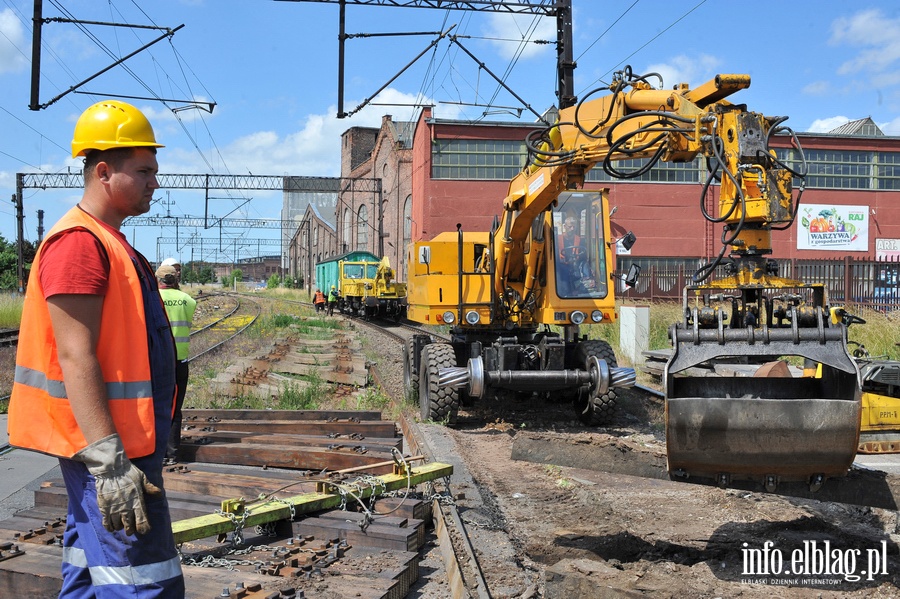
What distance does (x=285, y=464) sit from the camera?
6480 mm

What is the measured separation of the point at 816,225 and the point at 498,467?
31474 millimetres

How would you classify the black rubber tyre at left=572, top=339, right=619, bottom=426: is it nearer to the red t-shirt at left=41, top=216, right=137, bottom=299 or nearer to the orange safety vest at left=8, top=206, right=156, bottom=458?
the orange safety vest at left=8, top=206, right=156, bottom=458

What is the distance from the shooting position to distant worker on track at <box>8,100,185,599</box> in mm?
2529

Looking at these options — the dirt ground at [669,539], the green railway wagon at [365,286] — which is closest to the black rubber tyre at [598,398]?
the dirt ground at [669,539]

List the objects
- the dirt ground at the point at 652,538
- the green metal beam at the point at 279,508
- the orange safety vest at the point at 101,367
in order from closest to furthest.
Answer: the orange safety vest at the point at 101,367 < the green metal beam at the point at 279,508 < the dirt ground at the point at 652,538

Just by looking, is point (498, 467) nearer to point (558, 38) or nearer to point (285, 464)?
point (285, 464)

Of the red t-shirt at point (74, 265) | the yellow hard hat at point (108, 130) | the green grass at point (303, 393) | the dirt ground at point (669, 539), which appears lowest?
the dirt ground at point (669, 539)

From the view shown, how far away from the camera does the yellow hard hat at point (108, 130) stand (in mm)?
2756

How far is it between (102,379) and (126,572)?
2.05 feet

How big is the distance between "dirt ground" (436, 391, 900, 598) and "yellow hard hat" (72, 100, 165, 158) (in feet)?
9.46

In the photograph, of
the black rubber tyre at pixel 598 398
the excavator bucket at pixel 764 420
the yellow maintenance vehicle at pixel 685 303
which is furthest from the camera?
the black rubber tyre at pixel 598 398

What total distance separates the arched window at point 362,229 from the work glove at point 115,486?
165 ft

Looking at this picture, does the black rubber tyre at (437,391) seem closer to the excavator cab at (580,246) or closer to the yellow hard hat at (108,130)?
the excavator cab at (580,246)

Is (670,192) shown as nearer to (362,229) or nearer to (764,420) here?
(362,229)
